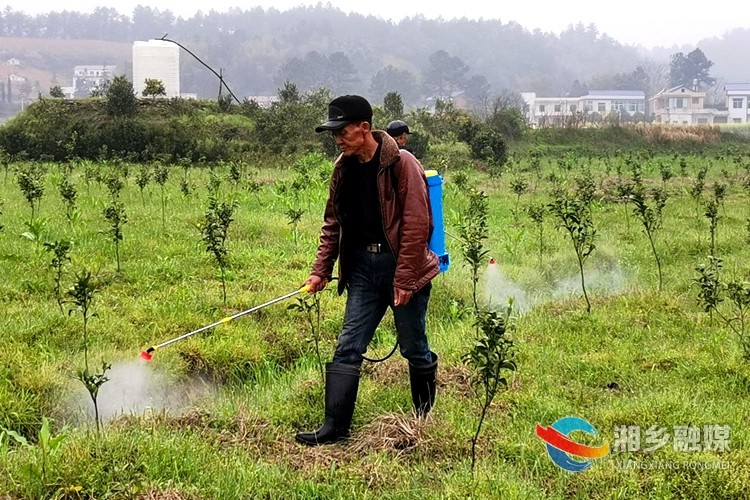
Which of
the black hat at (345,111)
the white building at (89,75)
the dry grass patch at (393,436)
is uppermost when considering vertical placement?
the white building at (89,75)

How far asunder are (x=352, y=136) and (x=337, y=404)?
1.33 metres

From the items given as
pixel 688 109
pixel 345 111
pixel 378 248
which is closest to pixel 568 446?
pixel 378 248

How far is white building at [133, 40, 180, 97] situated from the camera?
38562mm

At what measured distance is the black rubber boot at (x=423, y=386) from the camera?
372 cm

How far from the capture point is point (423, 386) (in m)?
3.74

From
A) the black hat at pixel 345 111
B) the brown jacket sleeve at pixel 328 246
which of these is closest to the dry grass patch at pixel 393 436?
the brown jacket sleeve at pixel 328 246

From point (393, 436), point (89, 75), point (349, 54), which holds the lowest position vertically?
point (393, 436)

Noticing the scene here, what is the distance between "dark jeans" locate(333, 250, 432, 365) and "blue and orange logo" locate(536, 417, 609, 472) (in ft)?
2.40

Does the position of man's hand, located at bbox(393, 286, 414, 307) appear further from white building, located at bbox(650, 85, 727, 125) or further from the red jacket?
white building, located at bbox(650, 85, 727, 125)

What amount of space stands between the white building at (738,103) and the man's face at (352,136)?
6846 cm

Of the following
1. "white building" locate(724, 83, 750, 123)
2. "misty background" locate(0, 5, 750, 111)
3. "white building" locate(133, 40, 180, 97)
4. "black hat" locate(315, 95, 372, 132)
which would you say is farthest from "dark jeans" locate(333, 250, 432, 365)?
"misty background" locate(0, 5, 750, 111)

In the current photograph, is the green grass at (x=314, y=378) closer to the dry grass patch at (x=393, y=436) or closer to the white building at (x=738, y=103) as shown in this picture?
the dry grass patch at (x=393, y=436)

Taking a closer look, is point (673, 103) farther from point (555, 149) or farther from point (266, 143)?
point (266, 143)

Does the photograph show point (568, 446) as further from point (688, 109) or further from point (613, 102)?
point (613, 102)
